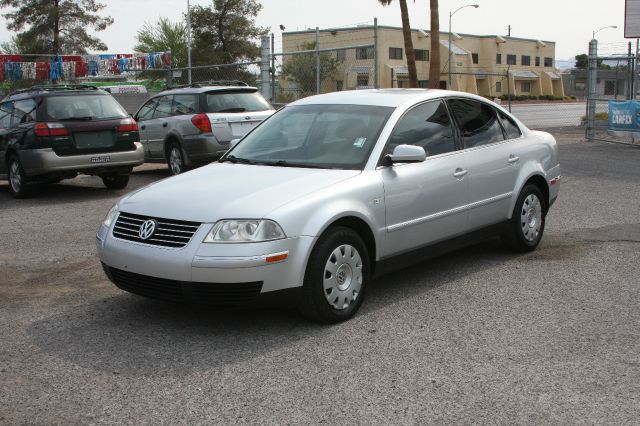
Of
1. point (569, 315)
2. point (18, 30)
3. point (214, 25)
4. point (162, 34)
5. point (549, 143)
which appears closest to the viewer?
point (569, 315)

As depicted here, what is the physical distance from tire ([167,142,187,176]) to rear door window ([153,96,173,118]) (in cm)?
61

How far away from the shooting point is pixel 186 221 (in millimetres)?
5105

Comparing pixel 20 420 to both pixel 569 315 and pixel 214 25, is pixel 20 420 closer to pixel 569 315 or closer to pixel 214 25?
pixel 569 315

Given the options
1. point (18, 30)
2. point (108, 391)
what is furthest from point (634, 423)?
point (18, 30)

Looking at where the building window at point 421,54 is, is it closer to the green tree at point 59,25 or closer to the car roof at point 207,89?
the green tree at point 59,25

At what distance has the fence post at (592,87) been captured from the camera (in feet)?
63.8

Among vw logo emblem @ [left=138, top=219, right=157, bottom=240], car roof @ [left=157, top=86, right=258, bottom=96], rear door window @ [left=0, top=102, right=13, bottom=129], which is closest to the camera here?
vw logo emblem @ [left=138, top=219, right=157, bottom=240]

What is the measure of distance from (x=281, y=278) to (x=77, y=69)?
24481mm

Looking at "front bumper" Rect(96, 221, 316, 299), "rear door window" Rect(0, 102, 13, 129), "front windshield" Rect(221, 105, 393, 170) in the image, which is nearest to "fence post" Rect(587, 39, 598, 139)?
"rear door window" Rect(0, 102, 13, 129)

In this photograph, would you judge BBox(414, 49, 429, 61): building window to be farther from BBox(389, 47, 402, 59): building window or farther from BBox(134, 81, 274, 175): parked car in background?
BBox(134, 81, 274, 175): parked car in background

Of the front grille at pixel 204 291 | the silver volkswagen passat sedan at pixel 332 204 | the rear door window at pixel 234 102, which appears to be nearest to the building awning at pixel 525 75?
the rear door window at pixel 234 102

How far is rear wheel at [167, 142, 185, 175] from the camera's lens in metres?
13.6

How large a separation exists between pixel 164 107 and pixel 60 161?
3.07 meters

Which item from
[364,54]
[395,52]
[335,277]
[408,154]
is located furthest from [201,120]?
[395,52]
